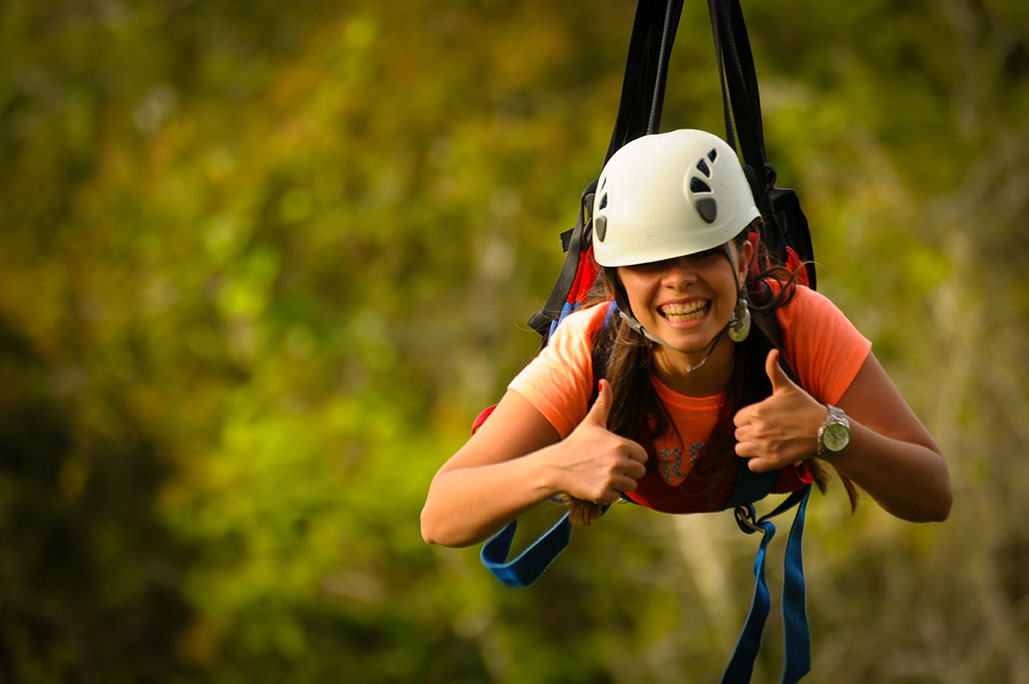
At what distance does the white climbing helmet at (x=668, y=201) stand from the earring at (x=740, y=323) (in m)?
0.14

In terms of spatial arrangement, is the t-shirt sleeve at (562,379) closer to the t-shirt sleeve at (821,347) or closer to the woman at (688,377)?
the woman at (688,377)

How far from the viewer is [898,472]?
2520 millimetres

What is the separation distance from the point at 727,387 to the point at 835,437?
404 mm

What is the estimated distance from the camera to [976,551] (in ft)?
26.6

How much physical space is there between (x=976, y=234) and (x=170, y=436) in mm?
8049

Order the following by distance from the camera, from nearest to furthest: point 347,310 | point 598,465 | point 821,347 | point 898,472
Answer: point 598,465
point 898,472
point 821,347
point 347,310

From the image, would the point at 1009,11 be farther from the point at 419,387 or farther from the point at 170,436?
the point at 170,436

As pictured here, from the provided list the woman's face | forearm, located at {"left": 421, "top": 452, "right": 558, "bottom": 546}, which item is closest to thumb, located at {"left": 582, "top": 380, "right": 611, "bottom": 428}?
forearm, located at {"left": 421, "top": 452, "right": 558, "bottom": 546}

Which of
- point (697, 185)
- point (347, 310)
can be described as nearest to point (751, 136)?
point (697, 185)

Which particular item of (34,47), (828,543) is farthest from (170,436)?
(828,543)

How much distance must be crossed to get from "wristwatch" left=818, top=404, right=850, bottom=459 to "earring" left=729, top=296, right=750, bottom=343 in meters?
0.28

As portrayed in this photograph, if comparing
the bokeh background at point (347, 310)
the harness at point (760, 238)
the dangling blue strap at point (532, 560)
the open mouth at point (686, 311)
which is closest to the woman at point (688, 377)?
the open mouth at point (686, 311)

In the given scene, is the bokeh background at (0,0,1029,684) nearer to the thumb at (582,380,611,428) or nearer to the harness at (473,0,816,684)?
the harness at (473,0,816,684)

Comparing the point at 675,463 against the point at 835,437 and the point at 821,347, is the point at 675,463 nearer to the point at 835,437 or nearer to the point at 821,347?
the point at 821,347
